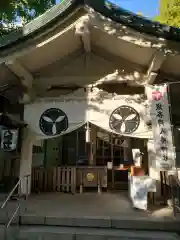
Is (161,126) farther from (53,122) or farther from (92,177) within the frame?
(92,177)

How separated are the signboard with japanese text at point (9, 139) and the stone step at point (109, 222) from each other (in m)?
2.89

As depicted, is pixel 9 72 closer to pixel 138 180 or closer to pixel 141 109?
pixel 141 109

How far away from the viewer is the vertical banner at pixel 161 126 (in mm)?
6012

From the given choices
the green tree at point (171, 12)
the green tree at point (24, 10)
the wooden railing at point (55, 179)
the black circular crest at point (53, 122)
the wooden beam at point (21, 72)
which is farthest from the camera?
the green tree at point (171, 12)

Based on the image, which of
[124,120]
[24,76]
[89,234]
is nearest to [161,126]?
[124,120]

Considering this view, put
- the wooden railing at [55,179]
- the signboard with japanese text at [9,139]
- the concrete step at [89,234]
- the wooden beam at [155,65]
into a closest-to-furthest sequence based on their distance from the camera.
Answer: the concrete step at [89,234], the wooden beam at [155,65], the signboard with japanese text at [9,139], the wooden railing at [55,179]

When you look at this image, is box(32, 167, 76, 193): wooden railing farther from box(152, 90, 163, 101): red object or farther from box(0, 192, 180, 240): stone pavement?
box(152, 90, 163, 101): red object

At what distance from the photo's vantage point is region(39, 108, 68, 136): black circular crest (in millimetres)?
7402

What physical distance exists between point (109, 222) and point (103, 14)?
18.6 ft

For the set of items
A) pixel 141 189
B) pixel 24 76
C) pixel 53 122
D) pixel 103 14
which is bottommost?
pixel 141 189

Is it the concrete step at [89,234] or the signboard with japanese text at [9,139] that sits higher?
the signboard with japanese text at [9,139]

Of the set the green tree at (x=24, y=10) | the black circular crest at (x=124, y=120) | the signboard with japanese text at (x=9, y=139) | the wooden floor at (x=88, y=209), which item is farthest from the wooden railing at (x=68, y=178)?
the green tree at (x=24, y=10)

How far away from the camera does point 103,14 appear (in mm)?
6605

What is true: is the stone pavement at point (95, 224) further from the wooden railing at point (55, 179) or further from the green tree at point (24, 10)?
the green tree at point (24, 10)
